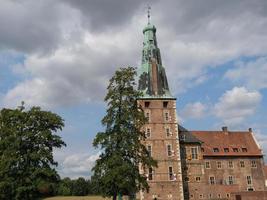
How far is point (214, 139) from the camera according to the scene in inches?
2621

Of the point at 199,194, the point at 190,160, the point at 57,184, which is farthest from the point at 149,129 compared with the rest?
the point at 57,184

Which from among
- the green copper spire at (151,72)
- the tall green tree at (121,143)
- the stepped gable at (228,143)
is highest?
the green copper spire at (151,72)

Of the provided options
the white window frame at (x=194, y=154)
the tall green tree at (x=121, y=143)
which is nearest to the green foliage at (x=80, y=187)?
the white window frame at (x=194, y=154)

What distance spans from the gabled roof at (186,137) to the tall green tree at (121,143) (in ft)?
99.1

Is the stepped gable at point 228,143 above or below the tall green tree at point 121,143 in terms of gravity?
above

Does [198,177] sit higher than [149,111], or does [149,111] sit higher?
[149,111]

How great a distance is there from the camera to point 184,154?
200 feet

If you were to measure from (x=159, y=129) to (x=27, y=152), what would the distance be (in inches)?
1038

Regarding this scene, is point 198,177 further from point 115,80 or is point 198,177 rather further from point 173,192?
point 115,80

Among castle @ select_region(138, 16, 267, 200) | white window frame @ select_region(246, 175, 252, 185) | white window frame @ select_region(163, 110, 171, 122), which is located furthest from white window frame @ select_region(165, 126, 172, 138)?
white window frame @ select_region(246, 175, 252, 185)

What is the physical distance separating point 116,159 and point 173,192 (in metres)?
28.6

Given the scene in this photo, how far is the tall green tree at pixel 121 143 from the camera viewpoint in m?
30.1

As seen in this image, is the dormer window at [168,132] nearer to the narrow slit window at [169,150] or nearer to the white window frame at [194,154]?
the narrow slit window at [169,150]

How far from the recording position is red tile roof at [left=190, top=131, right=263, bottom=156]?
64.2m
